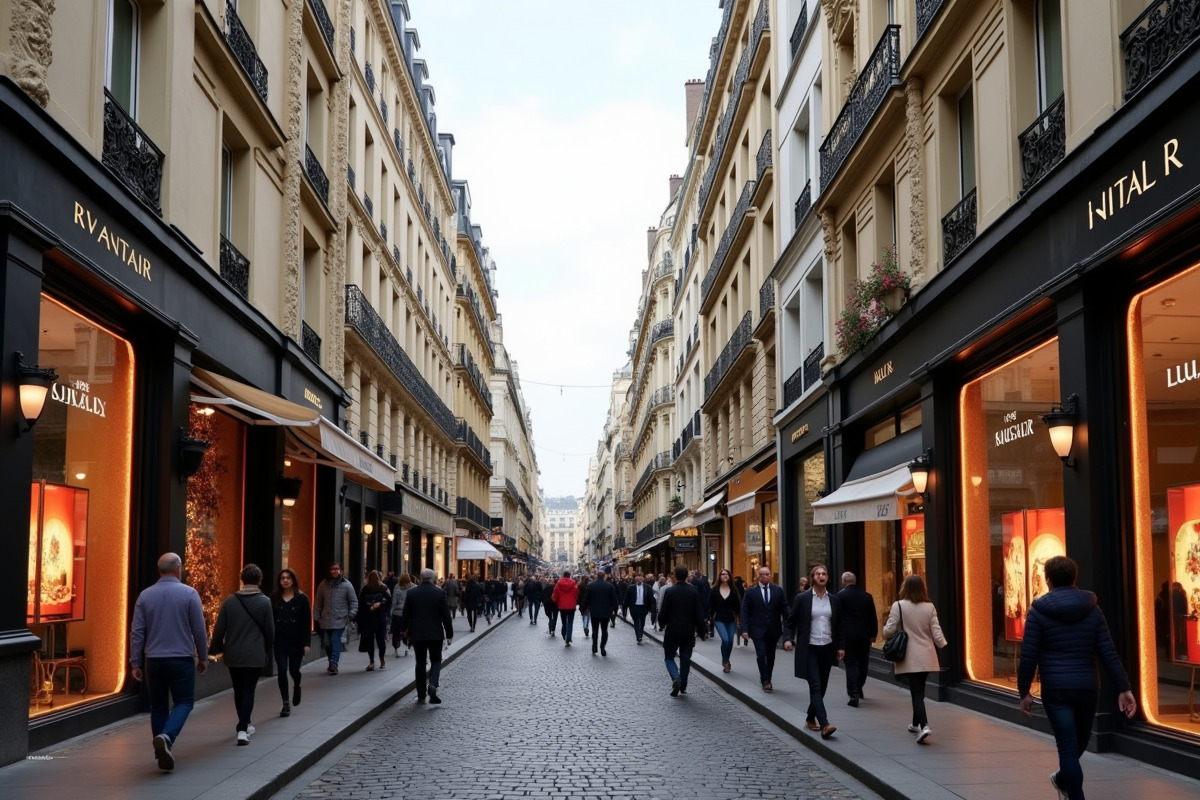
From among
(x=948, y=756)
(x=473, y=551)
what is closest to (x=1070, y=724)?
(x=948, y=756)

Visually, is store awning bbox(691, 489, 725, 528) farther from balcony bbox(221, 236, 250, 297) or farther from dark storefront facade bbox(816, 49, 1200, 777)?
balcony bbox(221, 236, 250, 297)

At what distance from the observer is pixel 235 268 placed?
16266 millimetres

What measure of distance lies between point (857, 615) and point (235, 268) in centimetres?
933

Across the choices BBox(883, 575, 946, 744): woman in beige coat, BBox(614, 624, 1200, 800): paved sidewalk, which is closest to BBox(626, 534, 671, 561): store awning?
BBox(614, 624, 1200, 800): paved sidewalk

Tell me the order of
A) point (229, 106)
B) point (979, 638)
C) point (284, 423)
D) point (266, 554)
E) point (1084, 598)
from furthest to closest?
point (266, 554) → point (229, 106) → point (284, 423) → point (979, 638) → point (1084, 598)

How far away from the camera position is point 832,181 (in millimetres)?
19328

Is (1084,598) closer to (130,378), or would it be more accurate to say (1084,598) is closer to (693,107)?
(130,378)

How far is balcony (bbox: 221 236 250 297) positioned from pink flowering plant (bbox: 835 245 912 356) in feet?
28.5

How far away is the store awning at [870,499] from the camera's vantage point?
14.7 m

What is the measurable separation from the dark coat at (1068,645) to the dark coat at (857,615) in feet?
20.2

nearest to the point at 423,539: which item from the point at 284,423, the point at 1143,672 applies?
the point at 284,423

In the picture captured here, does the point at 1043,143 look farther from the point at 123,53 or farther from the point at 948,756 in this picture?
the point at 123,53

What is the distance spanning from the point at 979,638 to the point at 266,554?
972cm

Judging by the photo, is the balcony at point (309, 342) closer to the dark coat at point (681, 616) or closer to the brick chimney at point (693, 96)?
the dark coat at point (681, 616)
